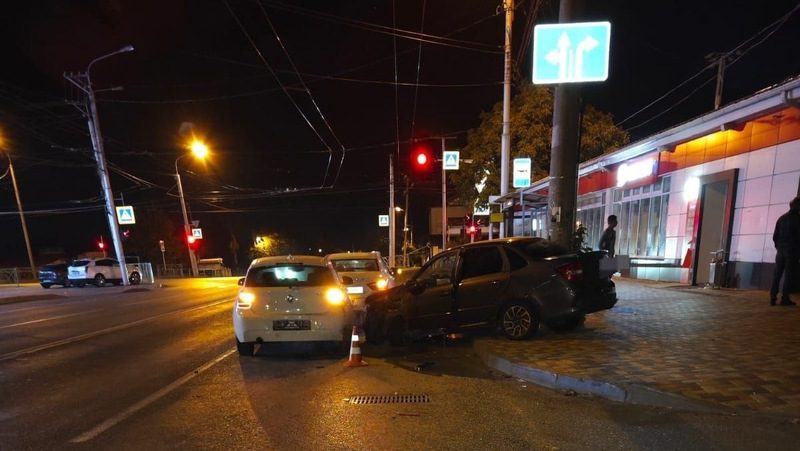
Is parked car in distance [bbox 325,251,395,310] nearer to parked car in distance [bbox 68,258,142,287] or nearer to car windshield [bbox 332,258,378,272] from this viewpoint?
car windshield [bbox 332,258,378,272]

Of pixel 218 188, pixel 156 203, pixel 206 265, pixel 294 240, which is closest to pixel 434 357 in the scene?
pixel 218 188

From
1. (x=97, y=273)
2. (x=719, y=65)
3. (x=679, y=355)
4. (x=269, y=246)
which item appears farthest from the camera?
(x=269, y=246)

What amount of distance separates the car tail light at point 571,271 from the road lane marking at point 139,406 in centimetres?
526

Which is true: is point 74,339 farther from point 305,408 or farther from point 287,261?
point 305,408

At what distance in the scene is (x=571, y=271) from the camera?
7.58 metres

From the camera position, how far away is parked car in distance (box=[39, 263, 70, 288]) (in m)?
28.6

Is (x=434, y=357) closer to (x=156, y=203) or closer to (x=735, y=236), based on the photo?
(x=735, y=236)

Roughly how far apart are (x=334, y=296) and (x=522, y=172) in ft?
36.5

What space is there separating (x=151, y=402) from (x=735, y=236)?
12945mm

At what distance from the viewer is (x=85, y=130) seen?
29.0 meters

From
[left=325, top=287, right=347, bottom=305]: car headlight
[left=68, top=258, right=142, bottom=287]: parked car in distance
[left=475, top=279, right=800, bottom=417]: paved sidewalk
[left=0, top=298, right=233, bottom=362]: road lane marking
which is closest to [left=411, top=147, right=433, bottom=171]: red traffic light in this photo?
[left=0, top=298, right=233, bottom=362]: road lane marking

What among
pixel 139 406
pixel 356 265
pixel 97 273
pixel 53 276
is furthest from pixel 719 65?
pixel 53 276

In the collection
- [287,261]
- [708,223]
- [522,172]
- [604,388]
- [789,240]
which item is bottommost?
[604,388]

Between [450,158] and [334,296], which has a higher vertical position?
[450,158]
